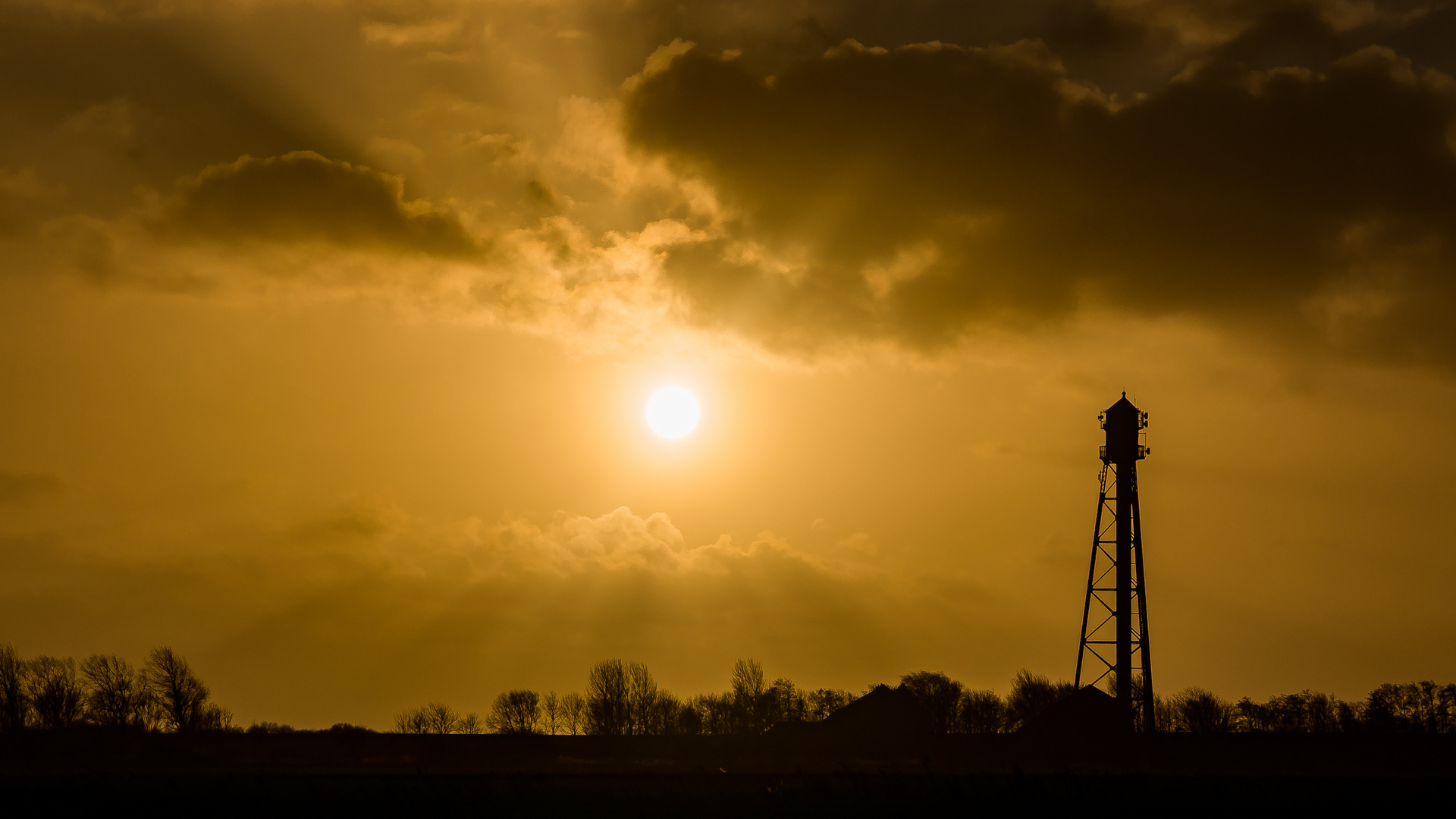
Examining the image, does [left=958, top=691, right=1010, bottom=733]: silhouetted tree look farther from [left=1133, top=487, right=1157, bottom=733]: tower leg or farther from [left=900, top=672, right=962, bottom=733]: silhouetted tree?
[left=1133, top=487, right=1157, bottom=733]: tower leg

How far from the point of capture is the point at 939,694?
6216 inches

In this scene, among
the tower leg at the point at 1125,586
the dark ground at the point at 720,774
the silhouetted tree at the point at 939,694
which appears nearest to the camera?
the dark ground at the point at 720,774

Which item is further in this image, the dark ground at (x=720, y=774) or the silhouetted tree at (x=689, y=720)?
the silhouetted tree at (x=689, y=720)

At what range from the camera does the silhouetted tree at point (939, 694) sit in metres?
145

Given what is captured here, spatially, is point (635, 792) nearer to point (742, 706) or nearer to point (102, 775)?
point (102, 775)

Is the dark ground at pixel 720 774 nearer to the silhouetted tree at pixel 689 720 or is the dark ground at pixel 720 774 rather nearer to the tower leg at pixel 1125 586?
the tower leg at pixel 1125 586

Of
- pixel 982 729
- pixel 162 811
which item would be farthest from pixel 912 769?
pixel 982 729

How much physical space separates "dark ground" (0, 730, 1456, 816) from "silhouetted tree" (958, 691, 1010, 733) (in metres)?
66.0

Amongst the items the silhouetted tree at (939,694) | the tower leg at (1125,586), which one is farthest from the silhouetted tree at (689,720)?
the tower leg at (1125,586)

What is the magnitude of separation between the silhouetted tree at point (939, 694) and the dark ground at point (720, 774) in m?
57.2

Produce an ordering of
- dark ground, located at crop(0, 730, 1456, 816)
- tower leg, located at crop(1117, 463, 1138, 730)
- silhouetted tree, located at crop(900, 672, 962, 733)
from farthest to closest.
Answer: silhouetted tree, located at crop(900, 672, 962, 733), tower leg, located at crop(1117, 463, 1138, 730), dark ground, located at crop(0, 730, 1456, 816)

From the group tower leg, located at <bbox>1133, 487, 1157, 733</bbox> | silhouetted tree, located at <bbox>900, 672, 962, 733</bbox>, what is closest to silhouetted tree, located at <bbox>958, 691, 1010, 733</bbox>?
silhouetted tree, located at <bbox>900, 672, 962, 733</bbox>

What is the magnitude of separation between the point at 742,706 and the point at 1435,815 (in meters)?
124

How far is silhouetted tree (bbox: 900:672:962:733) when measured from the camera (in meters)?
145
